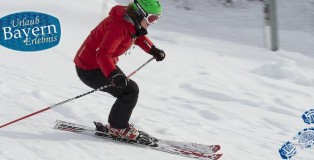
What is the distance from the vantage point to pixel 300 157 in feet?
16.5

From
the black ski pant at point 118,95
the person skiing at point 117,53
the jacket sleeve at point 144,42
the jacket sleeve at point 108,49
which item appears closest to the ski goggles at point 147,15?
the person skiing at point 117,53

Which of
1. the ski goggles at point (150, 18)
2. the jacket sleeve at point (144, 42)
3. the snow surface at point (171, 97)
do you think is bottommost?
the snow surface at point (171, 97)

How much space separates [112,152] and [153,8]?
56.9 inches

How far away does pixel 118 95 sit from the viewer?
182 inches

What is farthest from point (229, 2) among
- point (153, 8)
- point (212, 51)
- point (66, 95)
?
point (153, 8)

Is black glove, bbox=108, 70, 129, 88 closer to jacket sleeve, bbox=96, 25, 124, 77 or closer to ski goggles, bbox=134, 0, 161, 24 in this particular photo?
jacket sleeve, bbox=96, 25, 124, 77

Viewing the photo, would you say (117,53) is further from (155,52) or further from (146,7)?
(155,52)

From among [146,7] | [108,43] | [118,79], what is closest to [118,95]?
[118,79]

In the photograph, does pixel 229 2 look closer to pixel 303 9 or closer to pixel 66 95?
pixel 303 9

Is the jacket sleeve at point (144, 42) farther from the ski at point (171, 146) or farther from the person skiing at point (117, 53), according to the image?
the ski at point (171, 146)

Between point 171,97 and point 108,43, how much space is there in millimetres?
2835

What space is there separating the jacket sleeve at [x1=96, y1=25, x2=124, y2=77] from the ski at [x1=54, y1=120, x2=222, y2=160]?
3.11 ft

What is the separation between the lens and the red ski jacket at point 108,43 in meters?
4.18

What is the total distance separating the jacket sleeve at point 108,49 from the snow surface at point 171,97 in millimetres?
844
